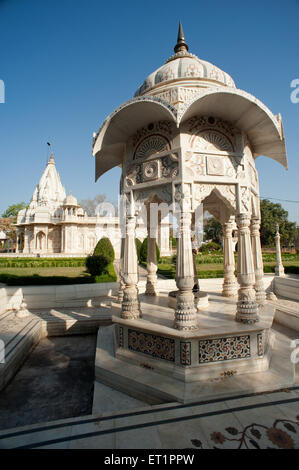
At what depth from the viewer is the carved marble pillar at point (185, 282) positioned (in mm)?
4301

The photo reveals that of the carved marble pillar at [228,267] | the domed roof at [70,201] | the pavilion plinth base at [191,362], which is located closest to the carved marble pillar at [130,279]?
the pavilion plinth base at [191,362]

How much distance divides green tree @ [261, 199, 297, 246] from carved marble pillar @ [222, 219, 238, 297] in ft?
132

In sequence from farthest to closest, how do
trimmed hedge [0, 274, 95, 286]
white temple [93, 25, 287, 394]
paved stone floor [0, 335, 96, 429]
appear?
trimmed hedge [0, 274, 95, 286] → white temple [93, 25, 287, 394] → paved stone floor [0, 335, 96, 429]

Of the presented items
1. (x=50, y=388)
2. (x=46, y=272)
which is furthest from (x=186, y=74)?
(x=46, y=272)

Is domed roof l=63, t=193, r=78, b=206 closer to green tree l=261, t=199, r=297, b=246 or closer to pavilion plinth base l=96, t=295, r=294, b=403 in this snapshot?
green tree l=261, t=199, r=297, b=246

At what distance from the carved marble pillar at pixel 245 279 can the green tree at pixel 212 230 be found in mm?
48175

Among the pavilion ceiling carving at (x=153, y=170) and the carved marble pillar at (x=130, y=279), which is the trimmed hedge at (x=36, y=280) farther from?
the pavilion ceiling carving at (x=153, y=170)

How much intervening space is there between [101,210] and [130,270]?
41765 mm

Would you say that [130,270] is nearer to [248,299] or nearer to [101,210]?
[248,299]

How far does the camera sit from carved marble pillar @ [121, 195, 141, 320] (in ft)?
16.6

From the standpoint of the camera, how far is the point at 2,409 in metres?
4.14

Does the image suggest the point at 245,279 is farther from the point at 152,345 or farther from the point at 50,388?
the point at 50,388

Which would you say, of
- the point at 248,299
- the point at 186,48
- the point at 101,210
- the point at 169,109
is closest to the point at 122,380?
the point at 248,299

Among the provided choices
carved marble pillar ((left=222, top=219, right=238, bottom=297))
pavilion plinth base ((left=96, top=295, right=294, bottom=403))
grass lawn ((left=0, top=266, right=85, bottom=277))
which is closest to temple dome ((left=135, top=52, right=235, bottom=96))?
carved marble pillar ((left=222, top=219, right=238, bottom=297))
